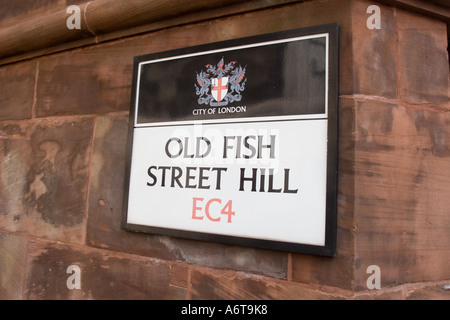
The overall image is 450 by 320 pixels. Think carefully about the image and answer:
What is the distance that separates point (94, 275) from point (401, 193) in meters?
1.84

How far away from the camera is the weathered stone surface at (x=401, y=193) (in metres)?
1.61

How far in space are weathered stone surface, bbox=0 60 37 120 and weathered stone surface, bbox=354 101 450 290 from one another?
237 centimetres

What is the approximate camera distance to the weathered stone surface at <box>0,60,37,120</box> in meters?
2.66

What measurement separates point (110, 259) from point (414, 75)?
2010 millimetres

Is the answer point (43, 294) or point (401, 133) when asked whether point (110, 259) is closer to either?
point (43, 294)

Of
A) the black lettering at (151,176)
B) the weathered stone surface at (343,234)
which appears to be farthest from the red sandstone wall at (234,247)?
the black lettering at (151,176)

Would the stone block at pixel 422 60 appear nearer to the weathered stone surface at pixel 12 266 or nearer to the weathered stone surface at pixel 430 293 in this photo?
the weathered stone surface at pixel 430 293

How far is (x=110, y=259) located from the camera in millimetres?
2148

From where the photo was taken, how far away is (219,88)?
1.91m

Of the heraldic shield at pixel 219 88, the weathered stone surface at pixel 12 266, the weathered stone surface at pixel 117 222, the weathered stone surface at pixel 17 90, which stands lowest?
the weathered stone surface at pixel 12 266

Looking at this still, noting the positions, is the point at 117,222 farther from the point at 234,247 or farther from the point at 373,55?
the point at 373,55

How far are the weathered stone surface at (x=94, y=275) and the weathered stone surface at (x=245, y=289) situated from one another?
0.43 feet

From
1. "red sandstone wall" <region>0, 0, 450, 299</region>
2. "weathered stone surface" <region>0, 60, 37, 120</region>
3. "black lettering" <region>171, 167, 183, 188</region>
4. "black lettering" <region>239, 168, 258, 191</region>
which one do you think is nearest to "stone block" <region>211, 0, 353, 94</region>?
"red sandstone wall" <region>0, 0, 450, 299</region>

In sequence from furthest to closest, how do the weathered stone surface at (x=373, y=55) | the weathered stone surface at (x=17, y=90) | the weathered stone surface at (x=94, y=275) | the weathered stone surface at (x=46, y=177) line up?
the weathered stone surface at (x=17, y=90) → the weathered stone surface at (x=46, y=177) → the weathered stone surface at (x=94, y=275) → the weathered stone surface at (x=373, y=55)
